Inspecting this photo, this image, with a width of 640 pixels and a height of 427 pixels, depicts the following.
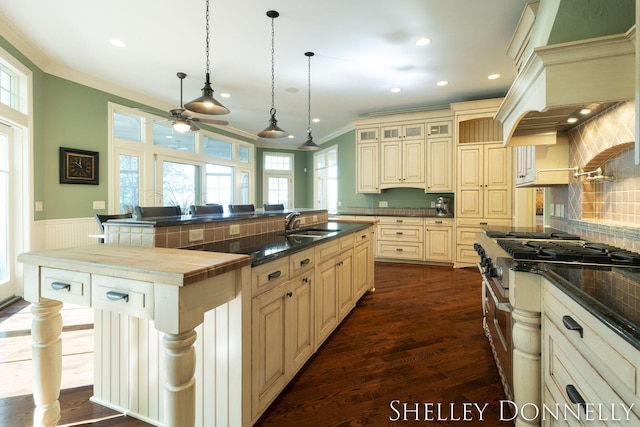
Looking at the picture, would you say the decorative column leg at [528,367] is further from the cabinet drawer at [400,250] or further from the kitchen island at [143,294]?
the cabinet drawer at [400,250]

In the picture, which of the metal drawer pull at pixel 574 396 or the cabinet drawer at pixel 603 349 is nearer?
the cabinet drawer at pixel 603 349

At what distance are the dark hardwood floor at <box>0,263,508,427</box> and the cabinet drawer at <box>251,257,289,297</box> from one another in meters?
0.68

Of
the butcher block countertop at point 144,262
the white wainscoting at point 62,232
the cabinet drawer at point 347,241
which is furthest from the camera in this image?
the white wainscoting at point 62,232

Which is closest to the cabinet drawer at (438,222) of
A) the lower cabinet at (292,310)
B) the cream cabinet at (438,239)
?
the cream cabinet at (438,239)

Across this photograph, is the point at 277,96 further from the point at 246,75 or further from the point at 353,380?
the point at 353,380

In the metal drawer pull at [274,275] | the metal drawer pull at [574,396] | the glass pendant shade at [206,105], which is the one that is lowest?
the metal drawer pull at [574,396]

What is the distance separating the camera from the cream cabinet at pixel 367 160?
5516mm

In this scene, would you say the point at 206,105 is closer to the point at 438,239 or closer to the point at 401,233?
the point at 401,233

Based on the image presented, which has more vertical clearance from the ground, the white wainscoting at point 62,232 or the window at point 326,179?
the window at point 326,179

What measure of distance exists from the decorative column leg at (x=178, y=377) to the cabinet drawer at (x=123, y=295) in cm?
13

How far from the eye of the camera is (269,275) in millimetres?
1424

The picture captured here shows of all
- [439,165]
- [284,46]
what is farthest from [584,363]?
[439,165]

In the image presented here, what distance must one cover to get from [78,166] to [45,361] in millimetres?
3544

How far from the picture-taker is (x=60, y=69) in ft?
12.2
